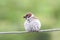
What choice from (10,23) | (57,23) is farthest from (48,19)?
(10,23)

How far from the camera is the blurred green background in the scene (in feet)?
18.7

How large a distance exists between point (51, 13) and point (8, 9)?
60 centimetres

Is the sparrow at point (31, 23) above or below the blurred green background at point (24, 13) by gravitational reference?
below

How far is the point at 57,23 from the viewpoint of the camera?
19.2 ft

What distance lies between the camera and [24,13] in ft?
19.2

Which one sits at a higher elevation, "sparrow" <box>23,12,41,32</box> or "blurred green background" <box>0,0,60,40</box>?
"blurred green background" <box>0,0,60,40</box>

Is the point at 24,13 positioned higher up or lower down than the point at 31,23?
higher up

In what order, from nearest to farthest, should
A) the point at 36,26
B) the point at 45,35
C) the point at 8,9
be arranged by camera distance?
the point at 36,26, the point at 45,35, the point at 8,9

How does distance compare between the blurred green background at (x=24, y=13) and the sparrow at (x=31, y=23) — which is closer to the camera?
the sparrow at (x=31, y=23)

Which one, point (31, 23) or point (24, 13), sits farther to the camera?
point (24, 13)

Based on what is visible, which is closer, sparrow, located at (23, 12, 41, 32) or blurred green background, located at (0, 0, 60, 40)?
sparrow, located at (23, 12, 41, 32)

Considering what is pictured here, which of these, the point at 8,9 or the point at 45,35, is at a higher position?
the point at 8,9

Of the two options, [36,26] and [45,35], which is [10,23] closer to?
A: [45,35]

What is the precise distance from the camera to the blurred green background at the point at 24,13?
5.71 metres
